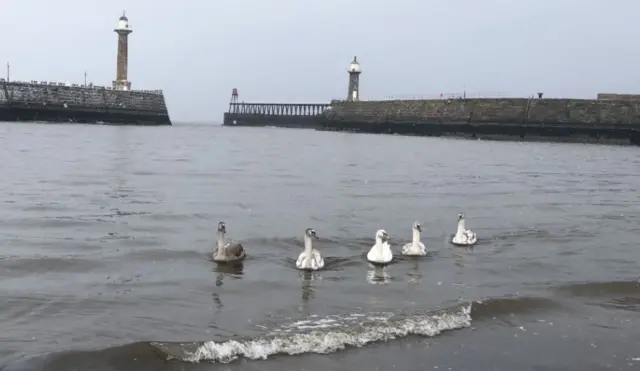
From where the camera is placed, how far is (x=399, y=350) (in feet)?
24.4

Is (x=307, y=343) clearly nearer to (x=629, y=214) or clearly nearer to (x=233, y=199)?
(x=233, y=199)

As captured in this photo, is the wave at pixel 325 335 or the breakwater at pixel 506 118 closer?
the wave at pixel 325 335

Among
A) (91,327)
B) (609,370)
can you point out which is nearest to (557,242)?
(609,370)

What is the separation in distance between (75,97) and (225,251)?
300ft

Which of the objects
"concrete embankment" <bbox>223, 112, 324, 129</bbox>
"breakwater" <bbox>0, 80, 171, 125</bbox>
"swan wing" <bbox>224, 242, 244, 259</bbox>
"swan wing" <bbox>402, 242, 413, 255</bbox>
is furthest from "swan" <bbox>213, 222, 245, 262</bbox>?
"concrete embankment" <bbox>223, 112, 324, 129</bbox>

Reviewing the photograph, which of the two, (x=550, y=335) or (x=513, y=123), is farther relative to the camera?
(x=513, y=123)

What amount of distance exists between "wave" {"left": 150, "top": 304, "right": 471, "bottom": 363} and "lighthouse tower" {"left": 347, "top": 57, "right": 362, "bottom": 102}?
102819 millimetres

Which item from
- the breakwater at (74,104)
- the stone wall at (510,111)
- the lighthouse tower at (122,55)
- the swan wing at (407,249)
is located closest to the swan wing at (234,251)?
the swan wing at (407,249)

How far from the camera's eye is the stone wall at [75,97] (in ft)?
291

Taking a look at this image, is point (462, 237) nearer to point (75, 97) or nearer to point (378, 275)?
point (378, 275)

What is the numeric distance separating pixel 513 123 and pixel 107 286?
68.9 m

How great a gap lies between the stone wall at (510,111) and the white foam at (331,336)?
63.6 m

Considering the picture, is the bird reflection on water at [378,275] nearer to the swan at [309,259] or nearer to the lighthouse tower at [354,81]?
the swan at [309,259]

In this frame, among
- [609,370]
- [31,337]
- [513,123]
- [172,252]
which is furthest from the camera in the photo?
[513,123]
